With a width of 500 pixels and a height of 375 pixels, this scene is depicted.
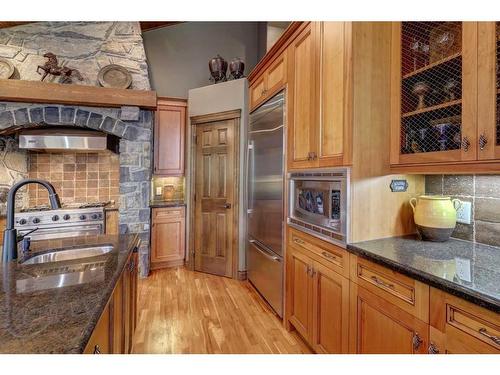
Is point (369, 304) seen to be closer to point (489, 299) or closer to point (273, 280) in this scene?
point (489, 299)

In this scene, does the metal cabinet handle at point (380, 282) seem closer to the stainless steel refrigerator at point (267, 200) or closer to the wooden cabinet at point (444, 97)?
the wooden cabinet at point (444, 97)

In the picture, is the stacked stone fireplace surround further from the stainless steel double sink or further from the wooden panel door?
the stainless steel double sink

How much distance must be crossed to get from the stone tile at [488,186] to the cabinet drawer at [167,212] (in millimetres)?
3216

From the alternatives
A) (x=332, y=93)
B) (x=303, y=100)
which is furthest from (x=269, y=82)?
(x=332, y=93)

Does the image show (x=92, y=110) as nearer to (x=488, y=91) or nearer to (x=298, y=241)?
(x=298, y=241)

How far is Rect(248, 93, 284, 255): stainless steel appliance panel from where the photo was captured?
235cm

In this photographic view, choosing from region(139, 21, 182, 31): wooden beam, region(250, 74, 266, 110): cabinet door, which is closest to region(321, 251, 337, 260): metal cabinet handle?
region(250, 74, 266, 110): cabinet door

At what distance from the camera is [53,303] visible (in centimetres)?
83

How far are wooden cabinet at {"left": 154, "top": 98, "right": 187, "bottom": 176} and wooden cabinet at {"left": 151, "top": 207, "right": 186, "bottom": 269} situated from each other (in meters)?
0.58

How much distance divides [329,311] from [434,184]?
106 cm

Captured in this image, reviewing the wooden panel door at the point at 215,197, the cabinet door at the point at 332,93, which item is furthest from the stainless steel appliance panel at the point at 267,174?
the cabinet door at the point at 332,93
